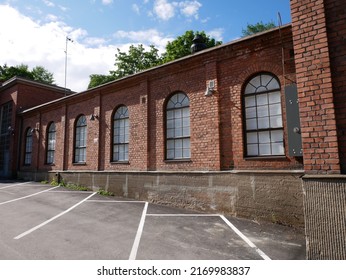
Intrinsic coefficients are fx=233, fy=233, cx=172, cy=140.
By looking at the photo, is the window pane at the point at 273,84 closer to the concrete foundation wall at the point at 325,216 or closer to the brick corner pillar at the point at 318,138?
the brick corner pillar at the point at 318,138

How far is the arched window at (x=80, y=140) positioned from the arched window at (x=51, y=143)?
8.14 feet

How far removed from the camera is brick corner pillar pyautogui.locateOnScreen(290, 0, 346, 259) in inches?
153

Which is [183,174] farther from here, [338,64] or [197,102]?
[338,64]

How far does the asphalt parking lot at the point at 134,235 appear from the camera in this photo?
4.28m

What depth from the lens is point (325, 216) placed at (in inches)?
156

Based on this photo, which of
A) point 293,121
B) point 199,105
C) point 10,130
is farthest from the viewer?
point 10,130

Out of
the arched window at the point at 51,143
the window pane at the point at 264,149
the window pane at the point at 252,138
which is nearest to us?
the window pane at the point at 264,149

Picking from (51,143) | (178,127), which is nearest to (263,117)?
(178,127)

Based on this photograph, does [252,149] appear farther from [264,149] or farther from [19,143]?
[19,143]

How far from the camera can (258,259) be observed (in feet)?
13.4

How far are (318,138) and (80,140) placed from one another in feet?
38.2

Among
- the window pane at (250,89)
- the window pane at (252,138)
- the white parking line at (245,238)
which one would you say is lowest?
the white parking line at (245,238)

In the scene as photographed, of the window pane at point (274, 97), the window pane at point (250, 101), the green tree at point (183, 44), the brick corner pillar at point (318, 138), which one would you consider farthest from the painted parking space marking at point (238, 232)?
the green tree at point (183, 44)

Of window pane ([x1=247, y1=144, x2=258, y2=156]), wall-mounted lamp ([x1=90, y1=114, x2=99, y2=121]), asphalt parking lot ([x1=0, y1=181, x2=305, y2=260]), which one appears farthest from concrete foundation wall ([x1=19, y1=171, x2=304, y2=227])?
wall-mounted lamp ([x1=90, y1=114, x2=99, y2=121])
